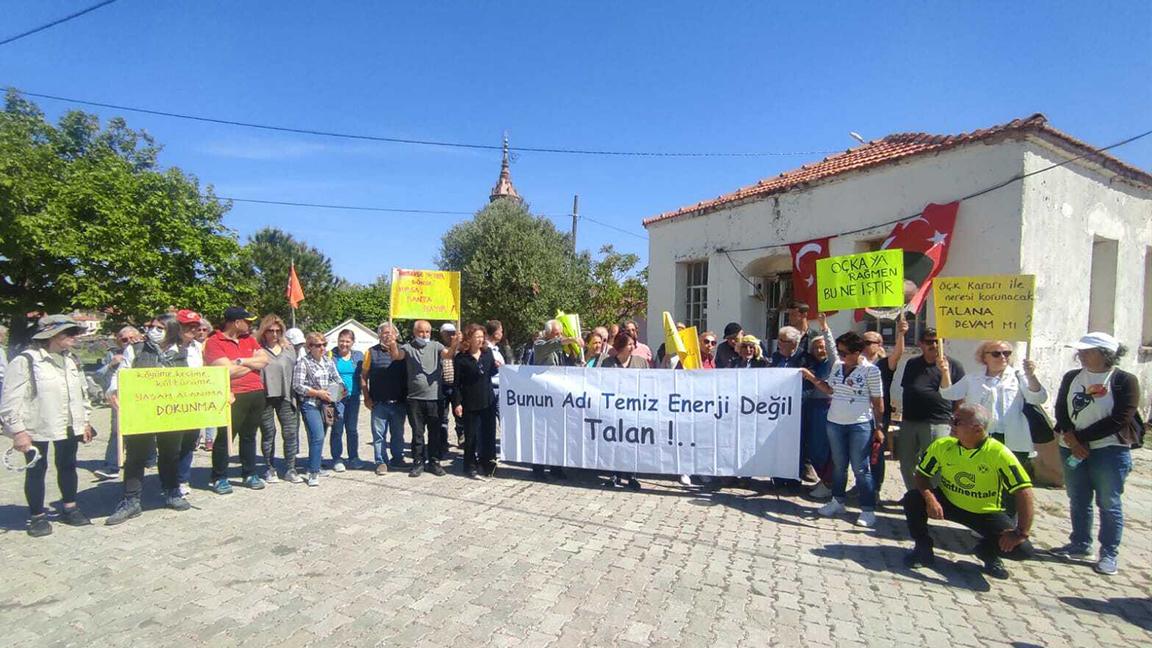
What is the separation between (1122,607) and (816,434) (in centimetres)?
253

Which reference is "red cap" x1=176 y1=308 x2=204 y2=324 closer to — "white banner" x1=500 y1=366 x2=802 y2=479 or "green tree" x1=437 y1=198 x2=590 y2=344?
"white banner" x1=500 y1=366 x2=802 y2=479

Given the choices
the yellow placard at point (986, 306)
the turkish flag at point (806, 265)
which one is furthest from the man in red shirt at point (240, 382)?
the turkish flag at point (806, 265)

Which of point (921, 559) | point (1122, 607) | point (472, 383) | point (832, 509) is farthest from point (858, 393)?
point (472, 383)

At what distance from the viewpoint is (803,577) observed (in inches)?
156

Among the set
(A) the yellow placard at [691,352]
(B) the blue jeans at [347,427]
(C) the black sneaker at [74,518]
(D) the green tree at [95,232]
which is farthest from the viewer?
(D) the green tree at [95,232]

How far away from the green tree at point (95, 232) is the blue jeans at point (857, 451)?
73.2 feet

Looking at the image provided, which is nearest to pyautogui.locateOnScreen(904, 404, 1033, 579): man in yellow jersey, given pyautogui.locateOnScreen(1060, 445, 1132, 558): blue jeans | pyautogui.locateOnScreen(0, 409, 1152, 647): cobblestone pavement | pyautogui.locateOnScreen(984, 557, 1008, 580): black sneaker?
pyautogui.locateOnScreen(984, 557, 1008, 580): black sneaker

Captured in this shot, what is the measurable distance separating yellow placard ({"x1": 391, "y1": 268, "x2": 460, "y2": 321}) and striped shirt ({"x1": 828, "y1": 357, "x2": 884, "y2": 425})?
4.59 m

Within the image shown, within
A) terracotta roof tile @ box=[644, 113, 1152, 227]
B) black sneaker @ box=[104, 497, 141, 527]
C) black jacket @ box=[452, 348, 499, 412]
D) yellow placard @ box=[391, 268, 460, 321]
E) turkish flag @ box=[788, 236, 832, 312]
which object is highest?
terracotta roof tile @ box=[644, 113, 1152, 227]

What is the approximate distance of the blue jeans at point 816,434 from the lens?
5.81 m

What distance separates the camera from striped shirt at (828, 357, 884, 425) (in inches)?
198

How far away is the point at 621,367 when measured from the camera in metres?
6.39

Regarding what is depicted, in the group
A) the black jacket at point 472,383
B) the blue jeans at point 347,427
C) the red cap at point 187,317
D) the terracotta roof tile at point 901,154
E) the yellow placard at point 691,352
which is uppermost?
the terracotta roof tile at point 901,154

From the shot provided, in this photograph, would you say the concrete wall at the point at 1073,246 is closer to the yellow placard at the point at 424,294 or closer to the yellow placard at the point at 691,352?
the yellow placard at the point at 691,352
